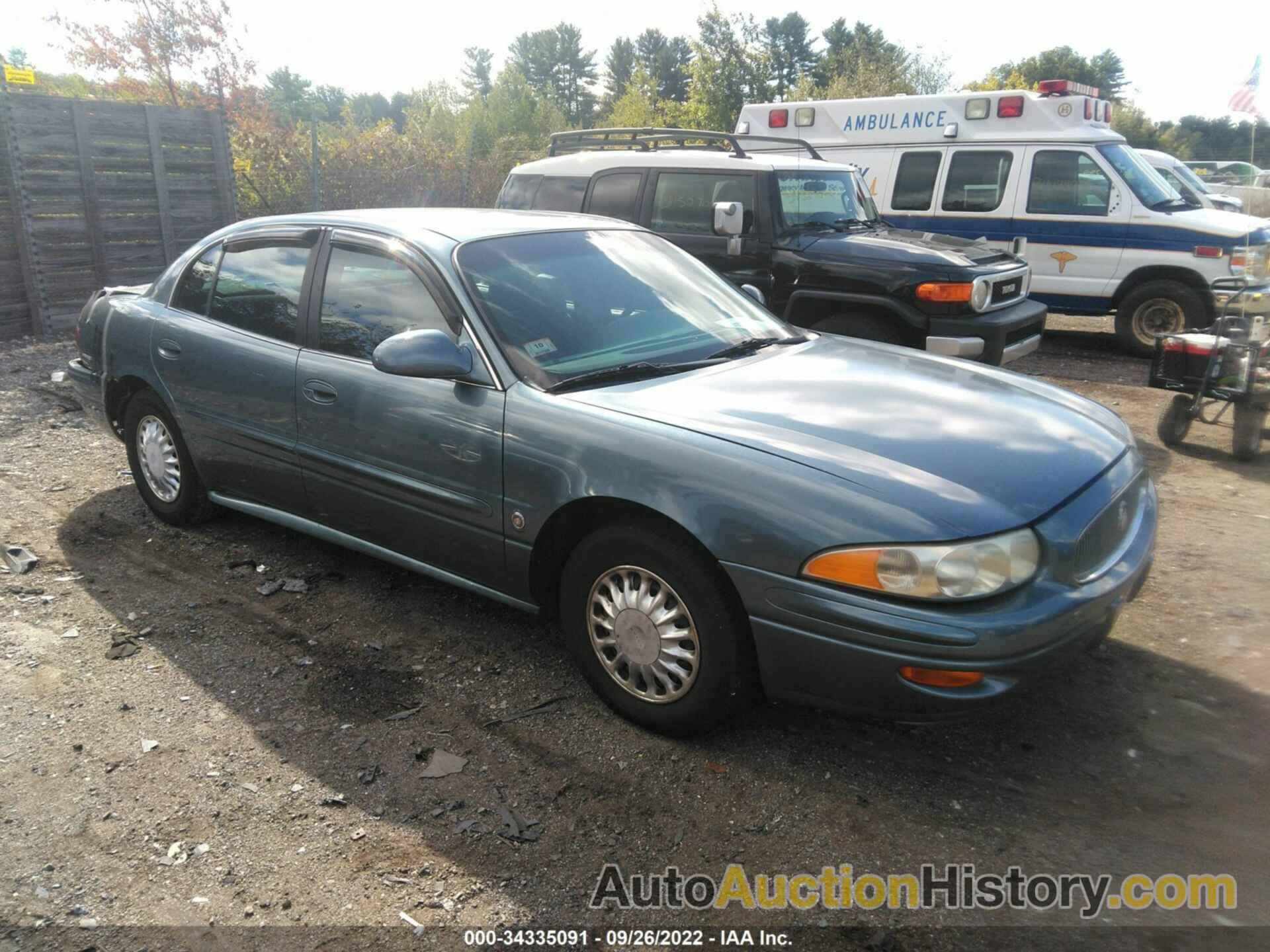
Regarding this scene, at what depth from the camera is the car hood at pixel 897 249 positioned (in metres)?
6.90

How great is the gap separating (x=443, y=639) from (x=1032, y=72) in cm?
5924

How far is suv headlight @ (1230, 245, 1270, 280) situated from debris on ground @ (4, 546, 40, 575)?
929 cm

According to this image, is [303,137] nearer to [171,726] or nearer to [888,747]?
[171,726]

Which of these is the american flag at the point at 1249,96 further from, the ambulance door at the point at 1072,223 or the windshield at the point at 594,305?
the windshield at the point at 594,305

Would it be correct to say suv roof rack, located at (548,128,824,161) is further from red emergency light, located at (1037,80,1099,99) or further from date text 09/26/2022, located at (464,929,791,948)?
date text 09/26/2022, located at (464,929,791,948)

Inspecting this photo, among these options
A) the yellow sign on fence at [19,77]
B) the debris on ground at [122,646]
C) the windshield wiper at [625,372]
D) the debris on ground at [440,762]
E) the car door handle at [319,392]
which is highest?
the yellow sign on fence at [19,77]

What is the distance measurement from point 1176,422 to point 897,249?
90.4 inches

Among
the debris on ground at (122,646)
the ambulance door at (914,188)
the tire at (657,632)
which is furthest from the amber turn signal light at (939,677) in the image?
the ambulance door at (914,188)

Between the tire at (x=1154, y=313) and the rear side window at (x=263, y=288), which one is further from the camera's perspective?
the tire at (x=1154, y=313)

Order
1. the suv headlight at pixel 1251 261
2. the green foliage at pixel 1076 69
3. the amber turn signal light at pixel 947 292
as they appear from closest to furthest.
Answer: the amber turn signal light at pixel 947 292, the suv headlight at pixel 1251 261, the green foliage at pixel 1076 69

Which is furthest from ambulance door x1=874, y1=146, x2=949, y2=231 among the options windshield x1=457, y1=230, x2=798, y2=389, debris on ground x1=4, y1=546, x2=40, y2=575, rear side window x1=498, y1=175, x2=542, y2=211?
debris on ground x1=4, y1=546, x2=40, y2=575

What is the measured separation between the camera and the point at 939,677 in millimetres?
2697

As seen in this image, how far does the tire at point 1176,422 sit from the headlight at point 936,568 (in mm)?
4913

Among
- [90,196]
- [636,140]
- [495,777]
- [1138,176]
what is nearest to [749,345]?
[495,777]
